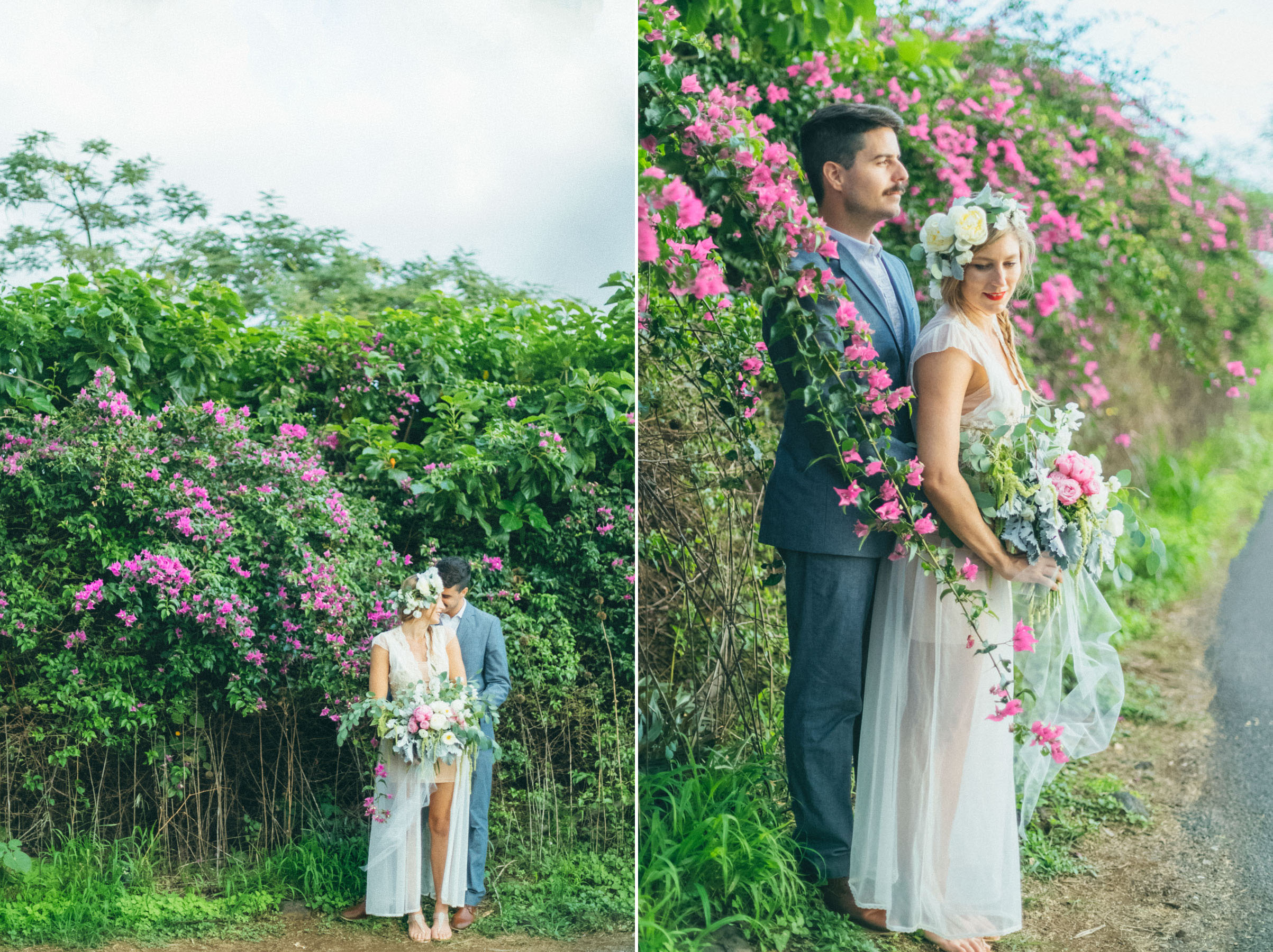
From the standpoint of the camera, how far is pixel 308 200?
3248mm

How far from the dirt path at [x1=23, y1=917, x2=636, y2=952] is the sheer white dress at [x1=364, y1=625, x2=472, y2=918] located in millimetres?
77

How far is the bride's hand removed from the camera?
2467mm

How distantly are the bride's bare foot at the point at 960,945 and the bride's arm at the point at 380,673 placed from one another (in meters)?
1.69

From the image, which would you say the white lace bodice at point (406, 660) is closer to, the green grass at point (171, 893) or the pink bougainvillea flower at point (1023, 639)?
the green grass at point (171, 893)

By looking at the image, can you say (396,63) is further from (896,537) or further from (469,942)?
(469,942)

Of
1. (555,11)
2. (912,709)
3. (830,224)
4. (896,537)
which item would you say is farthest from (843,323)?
(555,11)

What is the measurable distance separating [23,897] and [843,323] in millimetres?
3069

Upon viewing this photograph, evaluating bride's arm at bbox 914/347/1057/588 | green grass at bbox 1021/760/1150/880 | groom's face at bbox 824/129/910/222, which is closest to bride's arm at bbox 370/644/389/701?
bride's arm at bbox 914/347/1057/588

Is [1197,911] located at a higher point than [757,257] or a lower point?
lower

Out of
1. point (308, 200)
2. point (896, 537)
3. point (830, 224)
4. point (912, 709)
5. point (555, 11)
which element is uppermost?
point (555, 11)

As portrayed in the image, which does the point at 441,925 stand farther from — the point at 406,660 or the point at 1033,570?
the point at 1033,570

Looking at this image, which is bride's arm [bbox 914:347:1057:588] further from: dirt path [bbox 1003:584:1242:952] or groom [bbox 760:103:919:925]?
dirt path [bbox 1003:584:1242:952]

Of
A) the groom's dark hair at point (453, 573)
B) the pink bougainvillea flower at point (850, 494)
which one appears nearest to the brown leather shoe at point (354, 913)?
the groom's dark hair at point (453, 573)

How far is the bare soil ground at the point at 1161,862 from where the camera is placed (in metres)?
2.70
